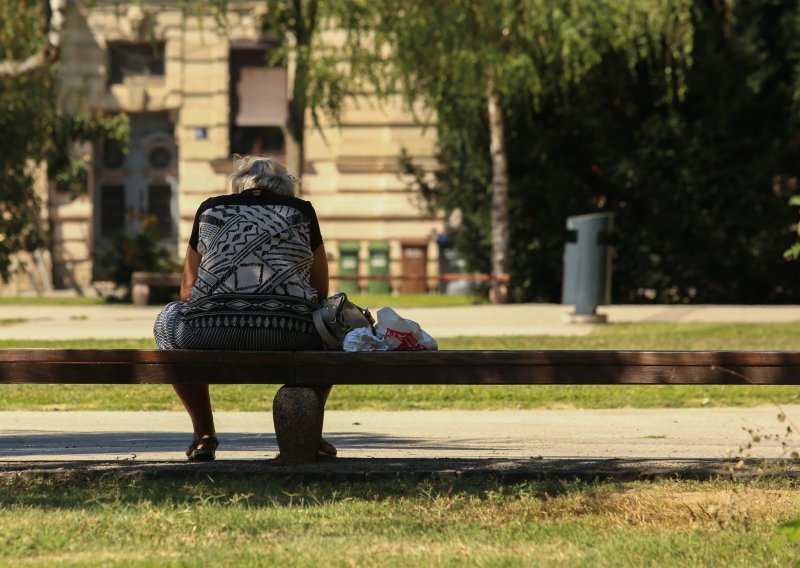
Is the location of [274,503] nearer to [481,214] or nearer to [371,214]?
[481,214]

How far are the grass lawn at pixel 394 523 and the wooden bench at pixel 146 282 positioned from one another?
18.1 metres

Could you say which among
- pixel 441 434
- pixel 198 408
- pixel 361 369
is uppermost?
pixel 361 369

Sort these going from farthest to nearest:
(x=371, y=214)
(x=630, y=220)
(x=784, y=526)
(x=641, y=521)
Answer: (x=371, y=214) → (x=630, y=220) → (x=641, y=521) → (x=784, y=526)

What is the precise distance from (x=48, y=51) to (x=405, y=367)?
15.4 metres

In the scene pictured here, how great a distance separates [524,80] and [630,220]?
3.71 meters

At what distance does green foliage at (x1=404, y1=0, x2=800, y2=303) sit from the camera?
998 inches

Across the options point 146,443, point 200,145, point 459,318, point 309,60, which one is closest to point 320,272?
point 146,443

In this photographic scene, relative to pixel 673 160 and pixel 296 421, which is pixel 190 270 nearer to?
pixel 296 421

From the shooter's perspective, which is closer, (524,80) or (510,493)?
(510,493)

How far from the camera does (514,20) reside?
23.5 metres

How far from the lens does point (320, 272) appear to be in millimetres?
7242

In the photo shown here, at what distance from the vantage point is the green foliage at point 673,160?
25344mm

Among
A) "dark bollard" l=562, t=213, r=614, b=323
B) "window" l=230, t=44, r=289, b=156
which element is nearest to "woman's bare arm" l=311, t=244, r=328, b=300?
"dark bollard" l=562, t=213, r=614, b=323

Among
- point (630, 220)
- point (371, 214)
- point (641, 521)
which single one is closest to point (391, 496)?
point (641, 521)
